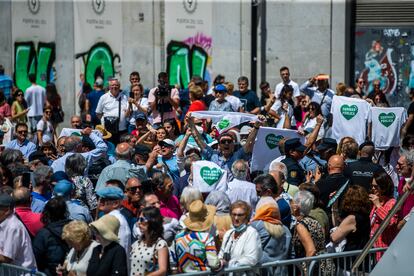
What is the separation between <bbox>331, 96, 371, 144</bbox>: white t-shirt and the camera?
18.3 meters

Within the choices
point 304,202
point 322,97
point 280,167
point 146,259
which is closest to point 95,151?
point 280,167

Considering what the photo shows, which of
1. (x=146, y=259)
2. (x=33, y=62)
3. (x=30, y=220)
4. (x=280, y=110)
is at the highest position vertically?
(x=33, y=62)

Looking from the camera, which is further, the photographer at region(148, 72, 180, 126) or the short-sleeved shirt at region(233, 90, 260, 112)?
the short-sleeved shirt at region(233, 90, 260, 112)

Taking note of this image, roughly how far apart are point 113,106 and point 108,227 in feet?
32.5

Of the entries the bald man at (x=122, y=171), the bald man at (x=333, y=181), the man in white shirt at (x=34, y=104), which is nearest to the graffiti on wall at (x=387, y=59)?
the man in white shirt at (x=34, y=104)

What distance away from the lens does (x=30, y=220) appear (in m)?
11.6

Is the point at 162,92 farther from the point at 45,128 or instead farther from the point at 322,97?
the point at 322,97

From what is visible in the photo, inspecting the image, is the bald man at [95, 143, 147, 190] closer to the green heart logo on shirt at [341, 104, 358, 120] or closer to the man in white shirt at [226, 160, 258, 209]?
the man in white shirt at [226, 160, 258, 209]

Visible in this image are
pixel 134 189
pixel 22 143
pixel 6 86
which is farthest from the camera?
pixel 6 86

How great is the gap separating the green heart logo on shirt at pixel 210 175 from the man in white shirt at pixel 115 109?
22.7 ft

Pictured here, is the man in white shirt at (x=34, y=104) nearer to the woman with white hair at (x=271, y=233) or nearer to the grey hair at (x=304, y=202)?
the grey hair at (x=304, y=202)

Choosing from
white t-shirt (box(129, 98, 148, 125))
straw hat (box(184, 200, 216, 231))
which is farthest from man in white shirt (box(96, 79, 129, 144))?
straw hat (box(184, 200, 216, 231))

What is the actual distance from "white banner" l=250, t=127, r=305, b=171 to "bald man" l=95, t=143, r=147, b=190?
2373mm

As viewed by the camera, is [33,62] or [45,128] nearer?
[45,128]
